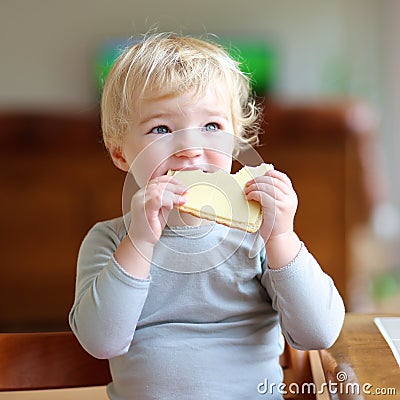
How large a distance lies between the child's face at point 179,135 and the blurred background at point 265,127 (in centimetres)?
94

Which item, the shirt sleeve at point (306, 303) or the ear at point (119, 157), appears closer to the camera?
the shirt sleeve at point (306, 303)

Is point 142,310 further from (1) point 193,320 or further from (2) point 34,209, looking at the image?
(2) point 34,209

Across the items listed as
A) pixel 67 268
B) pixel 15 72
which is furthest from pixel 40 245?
pixel 15 72

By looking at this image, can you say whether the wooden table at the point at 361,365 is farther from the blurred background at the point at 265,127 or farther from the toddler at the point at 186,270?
the blurred background at the point at 265,127

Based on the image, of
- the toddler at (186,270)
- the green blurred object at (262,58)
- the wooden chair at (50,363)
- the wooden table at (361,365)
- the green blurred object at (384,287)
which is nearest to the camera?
the wooden table at (361,365)

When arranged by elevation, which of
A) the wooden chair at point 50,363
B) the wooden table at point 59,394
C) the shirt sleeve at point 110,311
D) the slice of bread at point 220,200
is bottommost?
the wooden table at point 59,394

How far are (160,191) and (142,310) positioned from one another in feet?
0.58

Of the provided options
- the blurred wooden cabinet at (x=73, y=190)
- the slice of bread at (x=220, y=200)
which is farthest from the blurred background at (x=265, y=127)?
the slice of bread at (x=220, y=200)

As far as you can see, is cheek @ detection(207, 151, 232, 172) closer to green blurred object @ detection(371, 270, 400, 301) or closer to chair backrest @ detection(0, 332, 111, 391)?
chair backrest @ detection(0, 332, 111, 391)

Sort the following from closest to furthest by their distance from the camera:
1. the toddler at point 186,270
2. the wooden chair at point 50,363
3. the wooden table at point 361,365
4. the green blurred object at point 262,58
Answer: the wooden table at point 361,365, the toddler at point 186,270, the wooden chair at point 50,363, the green blurred object at point 262,58

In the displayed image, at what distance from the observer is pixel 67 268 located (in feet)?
11.2

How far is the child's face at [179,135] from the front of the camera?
3.11 feet

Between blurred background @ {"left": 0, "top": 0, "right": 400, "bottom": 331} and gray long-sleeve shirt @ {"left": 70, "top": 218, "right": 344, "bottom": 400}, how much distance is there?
0.97 m

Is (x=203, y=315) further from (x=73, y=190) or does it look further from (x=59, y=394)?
(x=73, y=190)
